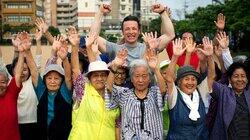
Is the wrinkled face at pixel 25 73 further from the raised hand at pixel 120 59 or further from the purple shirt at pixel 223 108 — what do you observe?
the purple shirt at pixel 223 108

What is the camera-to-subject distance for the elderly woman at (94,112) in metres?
5.02

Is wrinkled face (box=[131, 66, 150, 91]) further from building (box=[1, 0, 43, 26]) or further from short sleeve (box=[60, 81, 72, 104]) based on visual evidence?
building (box=[1, 0, 43, 26])

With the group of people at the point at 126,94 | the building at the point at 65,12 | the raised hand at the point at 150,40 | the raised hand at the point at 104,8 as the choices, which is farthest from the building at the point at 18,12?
the raised hand at the point at 150,40

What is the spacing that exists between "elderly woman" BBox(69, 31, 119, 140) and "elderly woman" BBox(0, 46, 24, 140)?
0.74m

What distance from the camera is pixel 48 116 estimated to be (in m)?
5.57

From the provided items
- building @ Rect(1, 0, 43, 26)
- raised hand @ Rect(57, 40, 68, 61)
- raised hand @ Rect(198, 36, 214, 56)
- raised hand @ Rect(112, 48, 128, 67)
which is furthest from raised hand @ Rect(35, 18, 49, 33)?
building @ Rect(1, 0, 43, 26)

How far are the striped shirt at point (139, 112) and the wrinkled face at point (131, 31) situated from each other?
3.02 feet

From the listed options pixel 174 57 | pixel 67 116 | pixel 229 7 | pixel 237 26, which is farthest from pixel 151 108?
pixel 229 7

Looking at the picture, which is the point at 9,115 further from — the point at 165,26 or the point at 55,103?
the point at 165,26

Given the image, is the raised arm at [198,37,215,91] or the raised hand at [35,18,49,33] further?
the raised hand at [35,18,49,33]

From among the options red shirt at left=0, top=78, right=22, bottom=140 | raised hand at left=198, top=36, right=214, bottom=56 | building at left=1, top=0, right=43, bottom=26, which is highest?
building at left=1, top=0, right=43, bottom=26

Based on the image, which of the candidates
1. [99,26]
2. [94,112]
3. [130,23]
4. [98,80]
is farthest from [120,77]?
[99,26]

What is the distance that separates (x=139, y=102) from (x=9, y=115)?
5.05ft

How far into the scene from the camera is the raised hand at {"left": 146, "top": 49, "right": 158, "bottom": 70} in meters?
5.11
